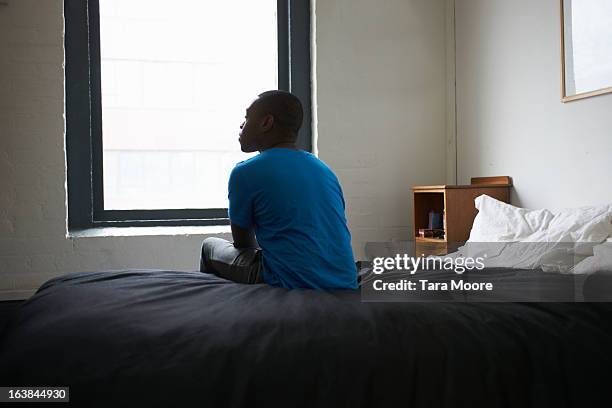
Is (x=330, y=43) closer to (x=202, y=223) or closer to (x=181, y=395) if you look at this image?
(x=202, y=223)

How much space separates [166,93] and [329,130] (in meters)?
1.04

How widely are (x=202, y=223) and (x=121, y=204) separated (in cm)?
51

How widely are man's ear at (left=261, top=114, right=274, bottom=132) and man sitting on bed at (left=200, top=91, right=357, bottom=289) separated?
108mm

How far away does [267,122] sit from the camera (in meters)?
2.06

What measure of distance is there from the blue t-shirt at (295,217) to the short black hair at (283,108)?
0.56ft

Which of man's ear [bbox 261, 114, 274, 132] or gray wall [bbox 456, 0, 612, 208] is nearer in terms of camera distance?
man's ear [bbox 261, 114, 274, 132]

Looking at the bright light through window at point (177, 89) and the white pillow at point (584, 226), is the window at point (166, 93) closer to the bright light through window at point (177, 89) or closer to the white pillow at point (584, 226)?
the bright light through window at point (177, 89)

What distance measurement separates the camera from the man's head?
80.9 inches

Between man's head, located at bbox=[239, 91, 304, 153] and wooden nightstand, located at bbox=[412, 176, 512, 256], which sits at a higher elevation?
man's head, located at bbox=[239, 91, 304, 153]

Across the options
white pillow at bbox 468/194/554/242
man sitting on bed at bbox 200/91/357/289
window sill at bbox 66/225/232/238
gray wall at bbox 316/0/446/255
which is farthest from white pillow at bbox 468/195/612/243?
window sill at bbox 66/225/232/238

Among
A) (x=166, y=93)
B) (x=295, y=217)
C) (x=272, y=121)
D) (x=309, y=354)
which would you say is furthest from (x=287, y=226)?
(x=166, y=93)

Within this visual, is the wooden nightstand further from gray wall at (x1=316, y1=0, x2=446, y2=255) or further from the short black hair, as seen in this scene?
the short black hair

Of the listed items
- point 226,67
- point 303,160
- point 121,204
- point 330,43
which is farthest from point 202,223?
point 303,160

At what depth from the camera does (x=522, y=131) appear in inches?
134
